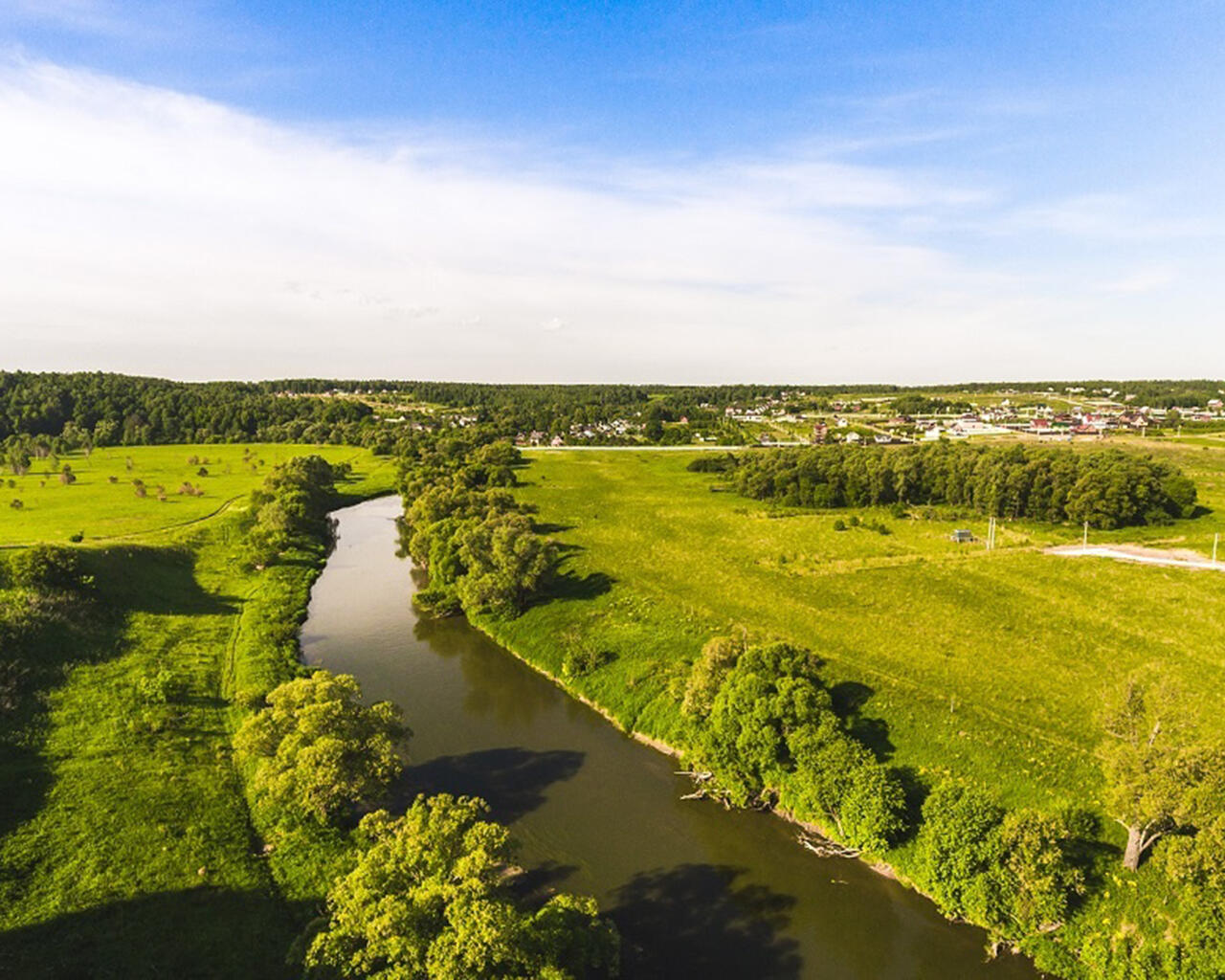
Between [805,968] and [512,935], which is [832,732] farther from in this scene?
[512,935]

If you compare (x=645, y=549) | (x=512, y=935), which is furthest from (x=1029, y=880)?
(x=645, y=549)

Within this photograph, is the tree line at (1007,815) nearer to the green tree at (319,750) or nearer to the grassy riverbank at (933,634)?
the grassy riverbank at (933,634)

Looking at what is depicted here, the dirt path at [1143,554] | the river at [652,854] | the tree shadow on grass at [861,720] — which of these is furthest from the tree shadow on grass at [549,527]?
the dirt path at [1143,554]

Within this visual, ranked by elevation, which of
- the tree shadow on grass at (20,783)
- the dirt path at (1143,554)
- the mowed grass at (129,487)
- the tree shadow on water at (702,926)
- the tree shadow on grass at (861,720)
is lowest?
the tree shadow on water at (702,926)

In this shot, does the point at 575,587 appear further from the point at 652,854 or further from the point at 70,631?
the point at 70,631

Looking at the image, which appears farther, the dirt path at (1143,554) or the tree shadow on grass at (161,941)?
the dirt path at (1143,554)

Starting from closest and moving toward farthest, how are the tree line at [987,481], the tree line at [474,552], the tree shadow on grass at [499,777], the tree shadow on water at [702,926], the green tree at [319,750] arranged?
the tree shadow on water at [702,926], the green tree at [319,750], the tree shadow on grass at [499,777], the tree line at [474,552], the tree line at [987,481]

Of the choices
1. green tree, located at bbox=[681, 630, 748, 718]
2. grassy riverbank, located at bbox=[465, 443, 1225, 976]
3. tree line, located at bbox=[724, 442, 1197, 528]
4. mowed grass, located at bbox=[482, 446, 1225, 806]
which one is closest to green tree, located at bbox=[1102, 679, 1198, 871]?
grassy riverbank, located at bbox=[465, 443, 1225, 976]

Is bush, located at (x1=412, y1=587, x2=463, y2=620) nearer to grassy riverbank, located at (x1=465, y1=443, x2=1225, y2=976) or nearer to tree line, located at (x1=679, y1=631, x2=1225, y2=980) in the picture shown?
grassy riverbank, located at (x1=465, y1=443, x2=1225, y2=976)
